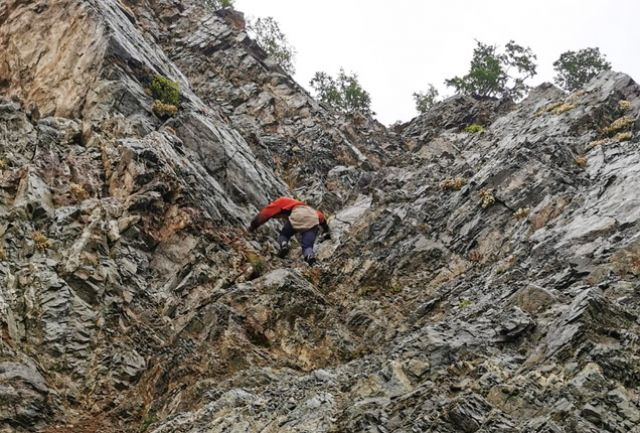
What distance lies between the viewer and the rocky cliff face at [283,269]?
10672mm

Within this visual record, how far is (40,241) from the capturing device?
16.9 metres

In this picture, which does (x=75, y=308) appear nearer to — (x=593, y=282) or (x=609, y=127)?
(x=593, y=282)

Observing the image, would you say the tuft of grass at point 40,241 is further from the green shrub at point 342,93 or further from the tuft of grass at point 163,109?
the green shrub at point 342,93

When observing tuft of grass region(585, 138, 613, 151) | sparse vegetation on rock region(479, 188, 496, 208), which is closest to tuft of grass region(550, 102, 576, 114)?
tuft of grass region(585, 138, 613, 151)

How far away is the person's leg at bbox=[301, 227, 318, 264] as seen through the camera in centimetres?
1961

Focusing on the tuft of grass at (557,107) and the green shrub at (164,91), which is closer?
the tuft of grass at (557,107)

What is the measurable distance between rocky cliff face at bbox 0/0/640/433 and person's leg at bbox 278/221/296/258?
44cm

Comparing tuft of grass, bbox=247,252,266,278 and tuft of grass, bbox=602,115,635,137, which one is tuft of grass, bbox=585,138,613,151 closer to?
tuft of grass, bbox=602,115,635,137

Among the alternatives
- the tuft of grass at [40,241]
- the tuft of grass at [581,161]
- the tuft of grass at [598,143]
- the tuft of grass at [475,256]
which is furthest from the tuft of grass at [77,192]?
the tuft of grass at [598,143]

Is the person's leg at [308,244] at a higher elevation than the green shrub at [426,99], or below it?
below

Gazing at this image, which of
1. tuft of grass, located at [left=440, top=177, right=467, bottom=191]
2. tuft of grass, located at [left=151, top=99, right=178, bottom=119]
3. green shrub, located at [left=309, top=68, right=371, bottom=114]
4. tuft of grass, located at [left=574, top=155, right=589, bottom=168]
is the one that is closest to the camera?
tuft of grass, located at [left=574, top=155, right=589, bottom=168]

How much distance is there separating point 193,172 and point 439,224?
27.1 ft

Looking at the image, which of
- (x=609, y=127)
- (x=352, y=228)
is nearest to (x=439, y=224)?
(x=352, y=228)

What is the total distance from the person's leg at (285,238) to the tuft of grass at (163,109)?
7.78 metres
